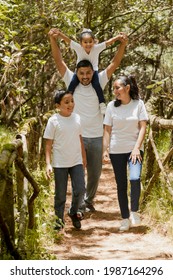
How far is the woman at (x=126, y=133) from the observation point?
6117 mm

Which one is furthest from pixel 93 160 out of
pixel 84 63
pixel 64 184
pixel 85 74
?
pixel 84 63

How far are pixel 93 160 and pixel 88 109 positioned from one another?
678mm

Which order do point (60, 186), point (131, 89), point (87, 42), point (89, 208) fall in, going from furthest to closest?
point (89, 208)
point (87, 42)
point (131, 89)
point (60, 186)

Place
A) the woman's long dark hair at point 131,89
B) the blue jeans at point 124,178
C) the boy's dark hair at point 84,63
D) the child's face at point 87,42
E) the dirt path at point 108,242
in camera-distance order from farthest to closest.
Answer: the child's face at point 87,42 → the boy's dark hair at point 84,63 → the woman's long dark hair at point 131,89 → the blue jeans at point 124,178 → the dirt path at point 108,242

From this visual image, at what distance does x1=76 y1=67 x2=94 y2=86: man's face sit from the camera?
6426mm

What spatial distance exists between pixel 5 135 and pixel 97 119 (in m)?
3.90

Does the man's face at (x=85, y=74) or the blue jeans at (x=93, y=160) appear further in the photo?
the blue jeans at (x=93, y=160)

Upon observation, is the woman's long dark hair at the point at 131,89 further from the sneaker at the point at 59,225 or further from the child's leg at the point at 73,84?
the sneaker at the point at 59,225

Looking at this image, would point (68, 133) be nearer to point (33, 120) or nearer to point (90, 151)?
point (90, 151)

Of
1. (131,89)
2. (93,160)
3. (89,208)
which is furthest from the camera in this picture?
(89,208)

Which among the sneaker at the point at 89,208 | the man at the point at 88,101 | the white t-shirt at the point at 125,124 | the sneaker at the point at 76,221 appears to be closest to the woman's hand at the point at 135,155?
the white t-shirt at the point at 125,124

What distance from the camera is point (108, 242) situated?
20.2 ft

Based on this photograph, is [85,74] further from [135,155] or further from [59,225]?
[59,225]

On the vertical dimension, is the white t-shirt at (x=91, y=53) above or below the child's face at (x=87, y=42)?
below
